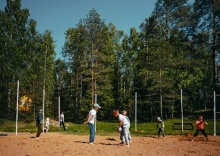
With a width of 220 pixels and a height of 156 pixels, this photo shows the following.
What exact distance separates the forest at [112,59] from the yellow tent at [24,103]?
5.5 inches

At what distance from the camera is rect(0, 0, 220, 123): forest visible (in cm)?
3494

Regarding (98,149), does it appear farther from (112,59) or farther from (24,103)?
(112,59)

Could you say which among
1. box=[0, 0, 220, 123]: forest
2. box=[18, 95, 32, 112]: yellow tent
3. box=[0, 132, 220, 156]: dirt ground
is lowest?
box=[0, 132, 220, 156]: dirt ground

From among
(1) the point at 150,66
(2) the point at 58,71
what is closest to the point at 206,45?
(1) the point at 150,66

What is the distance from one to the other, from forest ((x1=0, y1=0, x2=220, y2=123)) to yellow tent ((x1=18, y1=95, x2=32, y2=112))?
0.14m

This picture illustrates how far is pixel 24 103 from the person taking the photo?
1348 inches

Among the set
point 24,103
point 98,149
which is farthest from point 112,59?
point 98,149

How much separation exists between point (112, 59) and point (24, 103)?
2226 cm

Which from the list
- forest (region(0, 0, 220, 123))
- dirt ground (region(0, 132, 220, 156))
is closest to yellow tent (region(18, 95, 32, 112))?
forest (region(0, 0, 220, 123))

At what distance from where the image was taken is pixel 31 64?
3994 centimetres

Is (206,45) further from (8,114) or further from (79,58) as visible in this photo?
(8,114)

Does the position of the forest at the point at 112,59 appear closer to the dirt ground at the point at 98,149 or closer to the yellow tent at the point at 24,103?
the yellow tent at the point at 24,103

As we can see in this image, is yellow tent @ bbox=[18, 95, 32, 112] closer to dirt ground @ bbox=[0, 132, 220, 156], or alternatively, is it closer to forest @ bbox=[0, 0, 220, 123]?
forest @ bbox=[0, 0, 220, 123]

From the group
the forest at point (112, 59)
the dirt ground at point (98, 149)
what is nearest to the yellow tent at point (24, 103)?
the forest at point (112, 59)
